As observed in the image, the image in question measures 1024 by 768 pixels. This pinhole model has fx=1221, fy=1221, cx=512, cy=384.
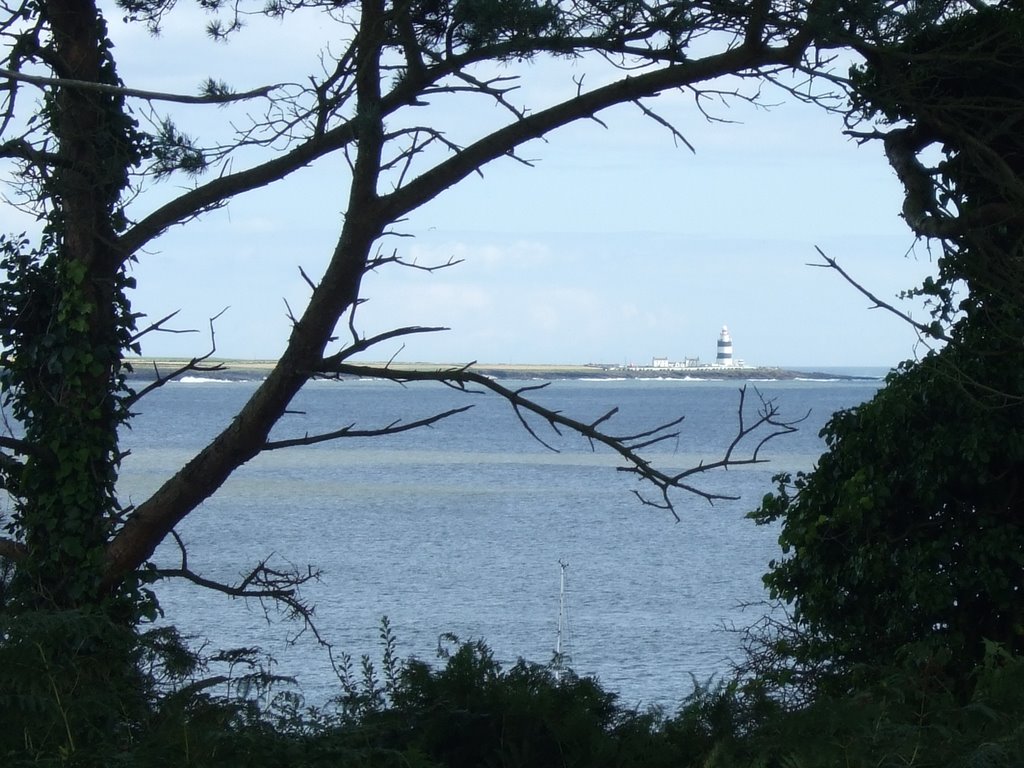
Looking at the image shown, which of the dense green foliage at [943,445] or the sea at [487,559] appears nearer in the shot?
the dense green foliage at [943,445]

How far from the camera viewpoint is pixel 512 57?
17.2 feet

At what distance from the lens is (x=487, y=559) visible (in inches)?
1129

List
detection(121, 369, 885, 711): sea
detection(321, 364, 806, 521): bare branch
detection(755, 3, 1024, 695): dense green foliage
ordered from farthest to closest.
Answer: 1. detection(121, 369, 885, 711): sea
2. detection(755, 3, 1024, 695): dense green foliage
3. detection(321, 364, 806, 521): bare branch

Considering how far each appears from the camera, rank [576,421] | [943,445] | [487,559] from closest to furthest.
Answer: [576,421] → [943,445] → [487,559]

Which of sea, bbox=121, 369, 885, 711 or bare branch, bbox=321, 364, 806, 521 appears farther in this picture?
sea, bbox=121, 369, 885, 711

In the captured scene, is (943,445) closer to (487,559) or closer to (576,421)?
(576,421)

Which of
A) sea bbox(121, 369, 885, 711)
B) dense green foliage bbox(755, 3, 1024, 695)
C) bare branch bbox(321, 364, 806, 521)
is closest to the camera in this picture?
bare branch bbox(321, 364, 806, 521)

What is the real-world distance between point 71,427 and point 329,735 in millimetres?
3274

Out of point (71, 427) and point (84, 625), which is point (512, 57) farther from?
point (84, 625)

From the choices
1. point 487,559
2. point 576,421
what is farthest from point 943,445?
point 487,559

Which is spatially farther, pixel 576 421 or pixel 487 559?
pixel 487 559

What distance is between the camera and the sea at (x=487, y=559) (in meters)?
16.2

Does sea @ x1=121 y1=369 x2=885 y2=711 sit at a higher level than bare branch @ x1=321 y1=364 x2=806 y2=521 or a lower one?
lower

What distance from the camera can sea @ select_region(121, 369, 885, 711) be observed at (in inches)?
638
